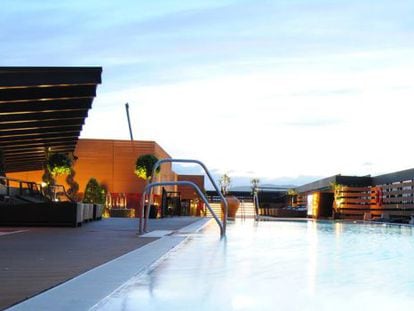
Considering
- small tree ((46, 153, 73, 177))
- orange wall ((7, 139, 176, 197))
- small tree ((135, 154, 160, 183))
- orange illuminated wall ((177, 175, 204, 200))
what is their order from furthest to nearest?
1. orange illuminated wall ((177, 175, 204, 200))
2. orange wall ((7, 139, 176, 197))
3. small tree ((135, 154, 160, 183))
4. small tree ((46, 153, 73, 177))

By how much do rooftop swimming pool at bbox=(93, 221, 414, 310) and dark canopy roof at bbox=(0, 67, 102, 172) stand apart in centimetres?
780

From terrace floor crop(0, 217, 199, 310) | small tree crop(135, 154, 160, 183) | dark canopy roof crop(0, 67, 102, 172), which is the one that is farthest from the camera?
small tree crop(135, 154, 160, 183)

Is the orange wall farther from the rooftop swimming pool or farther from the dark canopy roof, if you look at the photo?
the rooftop swimming pool

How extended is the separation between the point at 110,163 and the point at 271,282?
4323 cm

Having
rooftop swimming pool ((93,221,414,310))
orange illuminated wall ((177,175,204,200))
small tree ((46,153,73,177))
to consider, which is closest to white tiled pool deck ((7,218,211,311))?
rooftop swimming pool ((93,221,414,310))

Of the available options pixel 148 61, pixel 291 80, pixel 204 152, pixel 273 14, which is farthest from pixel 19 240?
pixel 204 152

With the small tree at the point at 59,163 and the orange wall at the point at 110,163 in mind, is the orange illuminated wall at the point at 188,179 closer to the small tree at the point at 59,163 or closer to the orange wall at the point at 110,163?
the orange wall at the point at 110,163

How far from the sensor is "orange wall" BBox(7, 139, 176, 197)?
48688 mm

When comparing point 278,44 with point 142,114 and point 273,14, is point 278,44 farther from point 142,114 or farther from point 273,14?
point 142,114

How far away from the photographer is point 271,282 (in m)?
6.57

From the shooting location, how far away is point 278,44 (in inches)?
732

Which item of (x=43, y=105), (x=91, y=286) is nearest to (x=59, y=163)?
(x=43, y=105)

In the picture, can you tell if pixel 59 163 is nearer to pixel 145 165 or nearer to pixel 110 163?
pixel 145 165

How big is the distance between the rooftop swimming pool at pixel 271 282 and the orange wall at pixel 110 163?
38.9 metres
